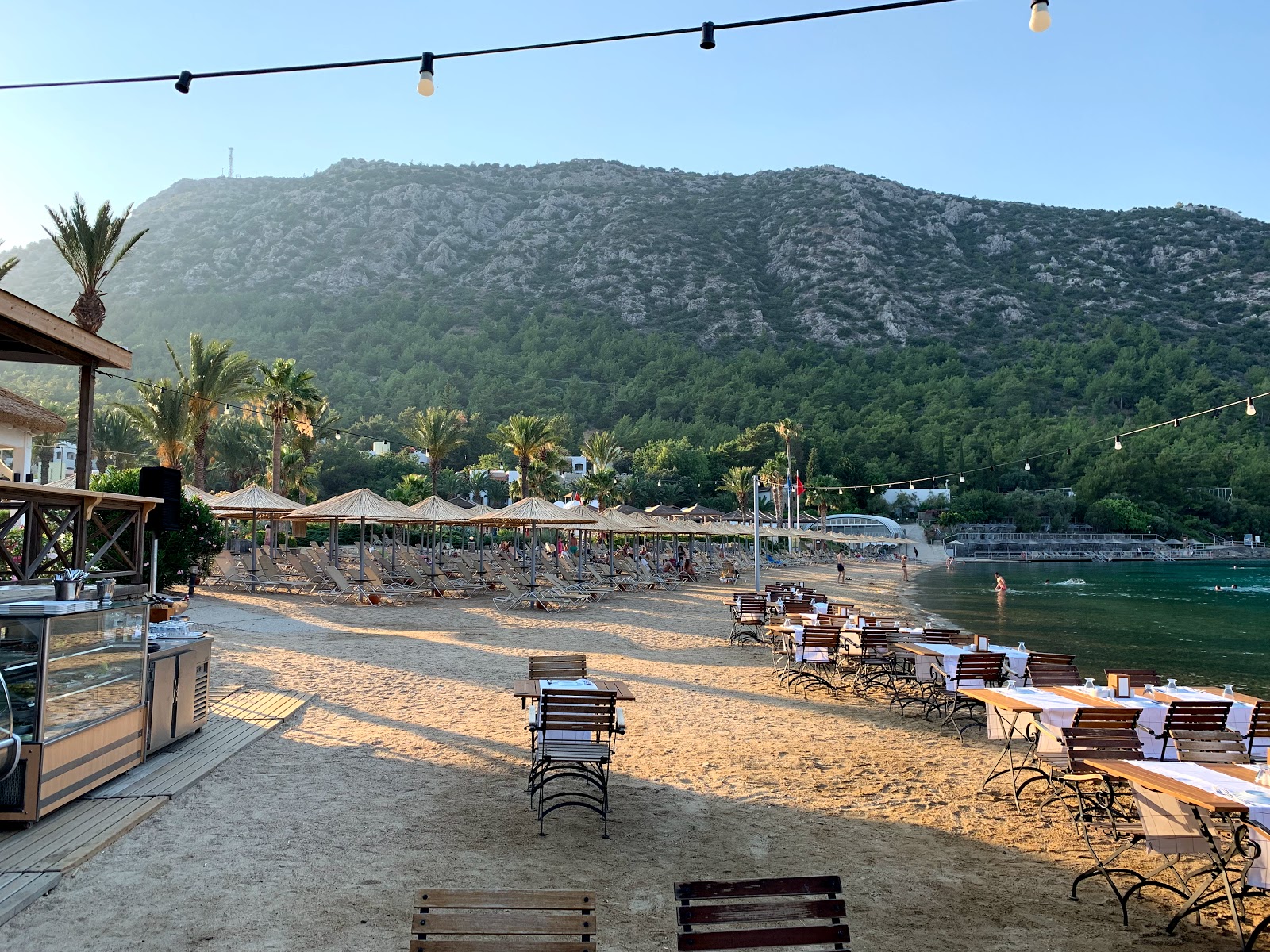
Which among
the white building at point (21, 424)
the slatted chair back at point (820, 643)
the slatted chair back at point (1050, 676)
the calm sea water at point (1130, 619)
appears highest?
the white building at point (21, 424)

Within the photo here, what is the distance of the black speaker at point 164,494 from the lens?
8.46 m

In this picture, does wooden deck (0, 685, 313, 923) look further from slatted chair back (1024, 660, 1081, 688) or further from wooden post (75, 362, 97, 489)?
slatted chair back (1024, 660, 1081, 688)

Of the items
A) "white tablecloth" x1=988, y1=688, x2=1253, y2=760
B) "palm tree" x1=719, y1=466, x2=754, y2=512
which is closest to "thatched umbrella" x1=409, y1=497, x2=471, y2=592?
"white tablecloth" x1=988, y1=688, x2=1253, y2=760

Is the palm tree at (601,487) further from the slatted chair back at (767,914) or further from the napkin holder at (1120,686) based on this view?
the slatted chair back at (767,914)

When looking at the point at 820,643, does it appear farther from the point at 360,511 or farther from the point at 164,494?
the point at 360,511

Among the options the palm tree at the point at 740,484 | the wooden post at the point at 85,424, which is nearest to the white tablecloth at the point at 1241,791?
the wooden post at the point at 85,424

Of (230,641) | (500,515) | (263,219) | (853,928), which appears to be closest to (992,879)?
(853,928)

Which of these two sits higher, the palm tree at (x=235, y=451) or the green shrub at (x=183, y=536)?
the palm tree at (x=235, y=451)

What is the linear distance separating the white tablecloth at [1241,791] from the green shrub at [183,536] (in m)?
15.3

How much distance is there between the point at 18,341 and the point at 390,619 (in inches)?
377

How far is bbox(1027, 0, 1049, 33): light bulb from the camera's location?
14.5ft

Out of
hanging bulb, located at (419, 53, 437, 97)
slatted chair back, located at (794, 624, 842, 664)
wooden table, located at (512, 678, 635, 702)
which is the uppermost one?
hanging bulb, located at (419, 53, 437, 97)

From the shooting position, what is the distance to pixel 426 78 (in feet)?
16.4

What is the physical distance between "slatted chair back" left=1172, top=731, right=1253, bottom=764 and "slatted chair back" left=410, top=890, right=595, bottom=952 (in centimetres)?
425
